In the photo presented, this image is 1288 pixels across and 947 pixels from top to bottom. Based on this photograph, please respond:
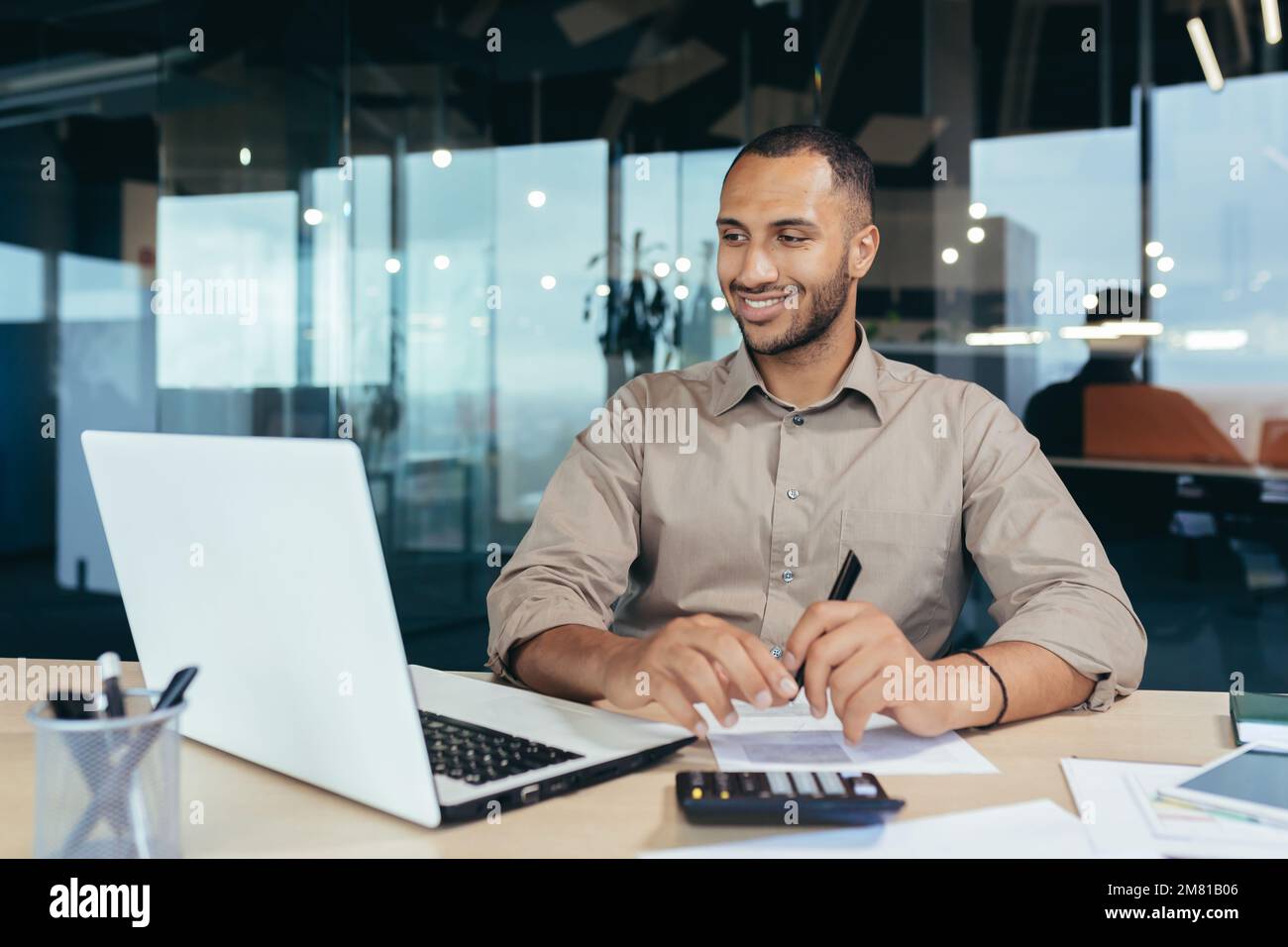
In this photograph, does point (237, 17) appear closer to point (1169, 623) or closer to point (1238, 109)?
point (1238, 109)

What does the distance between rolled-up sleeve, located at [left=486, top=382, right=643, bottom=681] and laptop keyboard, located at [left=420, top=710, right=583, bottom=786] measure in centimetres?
31

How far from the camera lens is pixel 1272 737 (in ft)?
3.60

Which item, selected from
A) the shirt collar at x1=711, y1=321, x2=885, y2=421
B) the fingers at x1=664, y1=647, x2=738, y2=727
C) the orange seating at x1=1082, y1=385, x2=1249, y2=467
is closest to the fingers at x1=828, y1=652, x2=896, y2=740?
the fingers at x1=664, y1=647, x2=738, y2=727

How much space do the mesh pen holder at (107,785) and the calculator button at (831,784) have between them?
495 mm

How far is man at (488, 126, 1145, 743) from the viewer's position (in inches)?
59.0

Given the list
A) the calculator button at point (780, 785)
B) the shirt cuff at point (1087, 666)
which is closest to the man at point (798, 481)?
the shirt cuff at point (1087, 666)

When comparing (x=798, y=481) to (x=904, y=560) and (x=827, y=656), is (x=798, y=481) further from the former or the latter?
(x=827, y=656)

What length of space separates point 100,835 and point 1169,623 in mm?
3854

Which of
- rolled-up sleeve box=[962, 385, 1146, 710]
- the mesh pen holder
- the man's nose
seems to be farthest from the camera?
the man's nose

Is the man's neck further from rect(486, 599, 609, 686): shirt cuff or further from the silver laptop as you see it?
the silver laptop

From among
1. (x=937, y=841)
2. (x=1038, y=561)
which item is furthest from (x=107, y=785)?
(x=1038, y=561)

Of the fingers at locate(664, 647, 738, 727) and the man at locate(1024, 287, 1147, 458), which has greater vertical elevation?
the man at locate(1024, 287, 1147, 458)

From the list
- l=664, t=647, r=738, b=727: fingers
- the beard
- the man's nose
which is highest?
the man's nose

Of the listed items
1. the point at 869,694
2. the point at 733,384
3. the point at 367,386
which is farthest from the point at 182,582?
the point at 367,386
